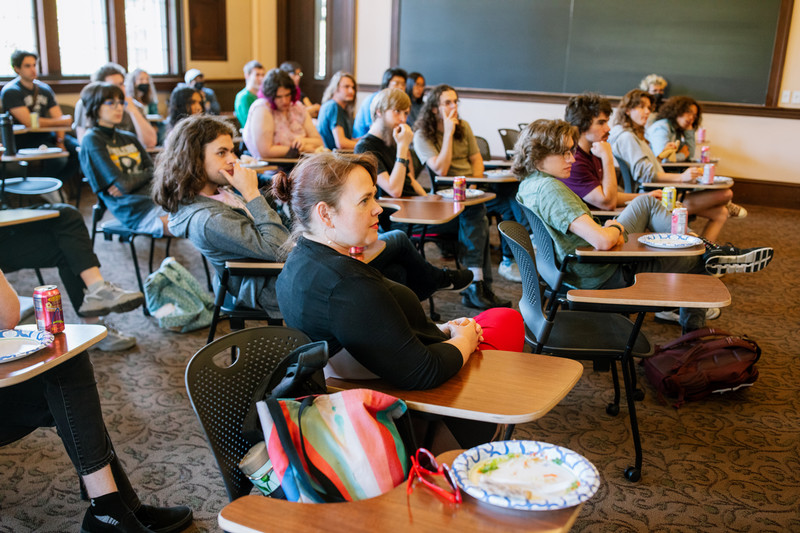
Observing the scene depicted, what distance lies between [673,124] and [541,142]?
10.4 feet

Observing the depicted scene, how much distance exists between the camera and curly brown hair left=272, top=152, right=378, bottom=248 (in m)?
1.85

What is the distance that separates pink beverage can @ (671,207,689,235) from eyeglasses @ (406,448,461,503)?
215cm

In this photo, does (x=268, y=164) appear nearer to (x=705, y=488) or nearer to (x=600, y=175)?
(x=600, y=175)

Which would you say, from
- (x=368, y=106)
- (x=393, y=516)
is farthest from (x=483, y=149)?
(x=393, y=516)

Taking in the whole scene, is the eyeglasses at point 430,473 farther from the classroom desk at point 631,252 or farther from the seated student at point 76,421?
the classroom desk at point 631,252

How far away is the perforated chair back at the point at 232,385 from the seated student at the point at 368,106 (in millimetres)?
4266

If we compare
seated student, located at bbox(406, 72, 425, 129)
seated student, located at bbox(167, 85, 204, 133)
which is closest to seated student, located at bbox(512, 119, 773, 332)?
seated student, located at bbox(167, 85, 204, 133)

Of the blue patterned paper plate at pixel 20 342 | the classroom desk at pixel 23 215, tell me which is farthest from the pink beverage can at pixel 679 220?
the classroom desk at pixel 23 215

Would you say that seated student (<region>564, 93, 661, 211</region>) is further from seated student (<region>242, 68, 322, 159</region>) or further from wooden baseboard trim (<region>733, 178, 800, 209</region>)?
wooden baseboard trim (<region>733, 178, 800, 209</region>)

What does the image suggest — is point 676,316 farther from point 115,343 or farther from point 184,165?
point 115,343

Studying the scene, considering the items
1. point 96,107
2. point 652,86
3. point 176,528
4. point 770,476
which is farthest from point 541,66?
point 176,528

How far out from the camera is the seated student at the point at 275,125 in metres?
5.04

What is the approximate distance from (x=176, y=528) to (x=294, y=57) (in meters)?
9.03

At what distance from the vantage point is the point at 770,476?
2.55 m
